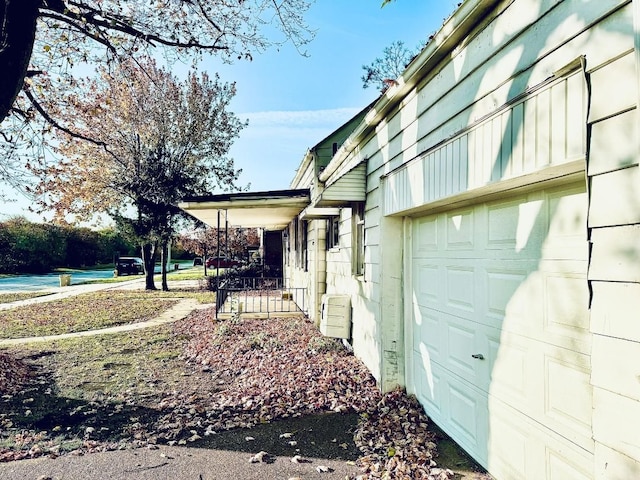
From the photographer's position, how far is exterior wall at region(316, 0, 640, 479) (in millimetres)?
1852

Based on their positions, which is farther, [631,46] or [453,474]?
[453,474]

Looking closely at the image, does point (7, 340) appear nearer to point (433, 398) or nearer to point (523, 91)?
point (433, 398)

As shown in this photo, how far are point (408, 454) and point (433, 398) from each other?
823 millimetres

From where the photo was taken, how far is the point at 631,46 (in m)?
1.83

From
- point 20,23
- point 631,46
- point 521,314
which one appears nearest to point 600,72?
point 631,46

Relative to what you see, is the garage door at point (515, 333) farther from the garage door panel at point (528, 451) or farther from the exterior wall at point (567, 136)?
the exterior wall at point (567, 136)

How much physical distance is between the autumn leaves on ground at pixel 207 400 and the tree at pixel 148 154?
420 inches

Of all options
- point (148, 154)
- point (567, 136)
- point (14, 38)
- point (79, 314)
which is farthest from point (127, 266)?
point (567, 136)

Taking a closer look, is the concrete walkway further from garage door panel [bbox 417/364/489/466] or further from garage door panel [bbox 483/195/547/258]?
garage door panel [bbox 483/195/547/258]

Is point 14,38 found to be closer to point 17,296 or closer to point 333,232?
point 333,232

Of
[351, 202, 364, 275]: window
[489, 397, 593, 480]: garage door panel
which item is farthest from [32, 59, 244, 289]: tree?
[489, 397, 593, 480]: garage door panel

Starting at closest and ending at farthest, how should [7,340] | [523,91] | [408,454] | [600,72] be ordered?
[600,72] → [523,91] → [408,454] → [7,340]

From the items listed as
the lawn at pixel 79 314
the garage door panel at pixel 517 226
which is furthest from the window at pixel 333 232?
the lawn at pixel 79 314

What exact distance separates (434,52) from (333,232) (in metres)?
5.79
